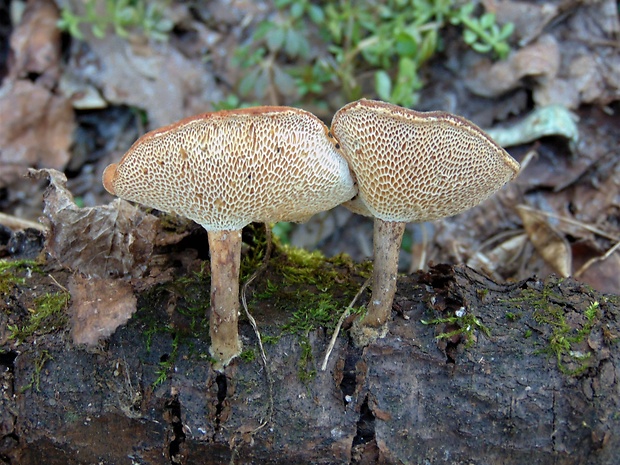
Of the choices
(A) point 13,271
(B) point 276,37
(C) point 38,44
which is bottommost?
(A) point 13,271

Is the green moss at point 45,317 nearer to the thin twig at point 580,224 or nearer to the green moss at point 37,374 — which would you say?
the green moss at point 37,374

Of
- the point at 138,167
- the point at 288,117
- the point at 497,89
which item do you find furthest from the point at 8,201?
the point at 497,89

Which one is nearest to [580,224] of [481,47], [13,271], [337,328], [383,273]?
[481,47]

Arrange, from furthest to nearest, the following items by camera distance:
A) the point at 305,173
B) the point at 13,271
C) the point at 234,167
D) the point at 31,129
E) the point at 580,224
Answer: the point at 31,129 → the point at 580,224 → the point at 13,271 → the point at 305,173 → the point at 234,167

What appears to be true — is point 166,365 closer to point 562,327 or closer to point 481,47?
point 562,327

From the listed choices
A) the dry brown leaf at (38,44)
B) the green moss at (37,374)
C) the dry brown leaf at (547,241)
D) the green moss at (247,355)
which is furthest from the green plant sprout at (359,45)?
the green moss at (37,374)
